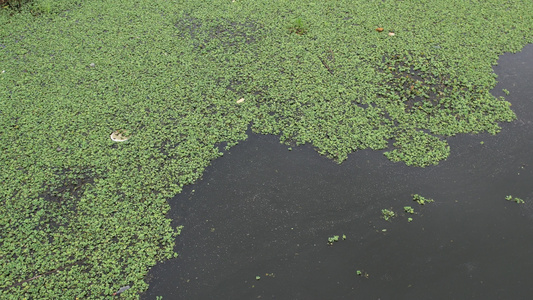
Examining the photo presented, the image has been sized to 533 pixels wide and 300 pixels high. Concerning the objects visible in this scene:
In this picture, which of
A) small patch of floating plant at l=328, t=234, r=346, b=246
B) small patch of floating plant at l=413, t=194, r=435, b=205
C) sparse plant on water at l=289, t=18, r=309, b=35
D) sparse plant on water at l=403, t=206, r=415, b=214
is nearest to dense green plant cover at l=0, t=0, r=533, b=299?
sparse plant on water at l=289, t=18, r=309, b=35

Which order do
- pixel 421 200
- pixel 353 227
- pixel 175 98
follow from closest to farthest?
pixel 353 227 < pixel 421 200 < pixel 175 98

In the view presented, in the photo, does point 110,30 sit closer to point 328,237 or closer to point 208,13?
point 208,13

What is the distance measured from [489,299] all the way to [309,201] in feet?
5.91

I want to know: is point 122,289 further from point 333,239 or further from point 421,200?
point 421,200

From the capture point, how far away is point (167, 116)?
198 inches

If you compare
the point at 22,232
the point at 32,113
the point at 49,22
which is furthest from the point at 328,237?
the point at 49,22

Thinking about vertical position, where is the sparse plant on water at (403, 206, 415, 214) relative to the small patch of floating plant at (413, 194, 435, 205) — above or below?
below

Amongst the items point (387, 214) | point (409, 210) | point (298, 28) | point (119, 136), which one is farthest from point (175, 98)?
point (409, 210)

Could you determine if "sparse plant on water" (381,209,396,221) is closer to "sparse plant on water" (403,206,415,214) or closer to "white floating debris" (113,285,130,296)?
"sparse plant on water" (403,206,415,214)

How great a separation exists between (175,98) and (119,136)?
3.05ft

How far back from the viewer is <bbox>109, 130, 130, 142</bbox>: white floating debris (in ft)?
15.6

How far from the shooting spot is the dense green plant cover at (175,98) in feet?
12.6

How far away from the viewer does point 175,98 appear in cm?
531

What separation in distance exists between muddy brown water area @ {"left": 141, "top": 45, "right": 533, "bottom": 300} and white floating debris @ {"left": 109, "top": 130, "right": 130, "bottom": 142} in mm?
1147
